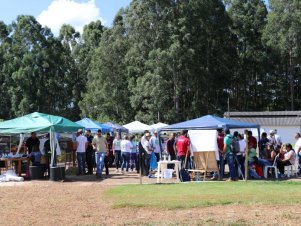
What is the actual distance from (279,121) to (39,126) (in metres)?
32.1

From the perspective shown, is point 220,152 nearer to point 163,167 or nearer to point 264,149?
point 163,167

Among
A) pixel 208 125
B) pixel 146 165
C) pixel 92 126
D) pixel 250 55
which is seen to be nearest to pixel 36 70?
pixel 250 55

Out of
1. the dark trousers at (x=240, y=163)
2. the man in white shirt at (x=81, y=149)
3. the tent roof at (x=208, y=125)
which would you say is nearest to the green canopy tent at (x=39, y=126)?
the man in white shirt at (x=81, y=149)

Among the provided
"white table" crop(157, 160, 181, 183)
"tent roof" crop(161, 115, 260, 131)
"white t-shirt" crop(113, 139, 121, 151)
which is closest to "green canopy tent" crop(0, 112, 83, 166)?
"white t-shirt" crop(113, 139, 121, 151)

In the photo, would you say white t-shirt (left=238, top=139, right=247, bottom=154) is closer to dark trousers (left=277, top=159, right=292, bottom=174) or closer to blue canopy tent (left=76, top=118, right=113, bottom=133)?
dark trousers (left=277, top=159, right=292, bottom=174)

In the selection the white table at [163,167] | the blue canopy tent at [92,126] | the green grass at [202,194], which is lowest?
the green grass at [202,194]

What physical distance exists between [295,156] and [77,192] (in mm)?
8327

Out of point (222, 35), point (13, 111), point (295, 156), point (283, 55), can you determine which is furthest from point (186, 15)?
point (295, 156)

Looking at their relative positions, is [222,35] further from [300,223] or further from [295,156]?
[300,223]

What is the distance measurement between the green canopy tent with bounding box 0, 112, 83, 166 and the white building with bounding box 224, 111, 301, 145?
29261 mm

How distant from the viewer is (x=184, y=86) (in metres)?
46.9

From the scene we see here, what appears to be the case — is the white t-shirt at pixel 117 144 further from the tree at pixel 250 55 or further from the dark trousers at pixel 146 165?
the tree at pixel 250 55

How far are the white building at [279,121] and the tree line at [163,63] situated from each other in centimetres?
496

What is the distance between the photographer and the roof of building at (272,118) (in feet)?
146
